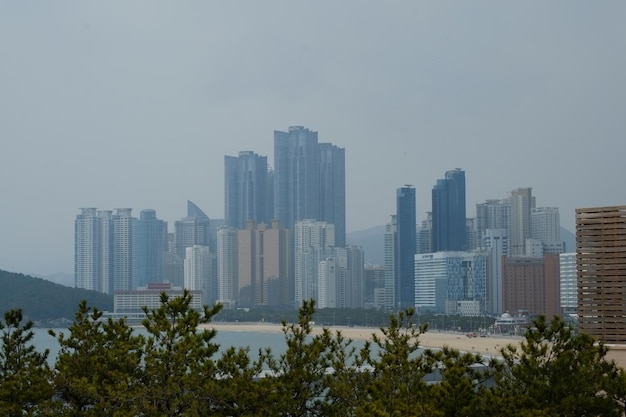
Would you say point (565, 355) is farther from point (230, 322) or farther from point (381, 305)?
point (381, 305)

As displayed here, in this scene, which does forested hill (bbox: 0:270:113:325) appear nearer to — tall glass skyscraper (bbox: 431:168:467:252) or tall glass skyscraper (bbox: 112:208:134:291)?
tall glass skyscraper (bbox: 112:208:134:291)

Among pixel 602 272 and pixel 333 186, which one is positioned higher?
pixel 333 186

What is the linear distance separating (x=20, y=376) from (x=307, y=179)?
3675 inches

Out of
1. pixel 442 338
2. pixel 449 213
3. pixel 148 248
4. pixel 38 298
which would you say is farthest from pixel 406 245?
pixel 442 338

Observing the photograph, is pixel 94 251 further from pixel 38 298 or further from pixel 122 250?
pixel 38 298

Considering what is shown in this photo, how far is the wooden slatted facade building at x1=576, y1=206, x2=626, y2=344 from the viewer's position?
419 inches

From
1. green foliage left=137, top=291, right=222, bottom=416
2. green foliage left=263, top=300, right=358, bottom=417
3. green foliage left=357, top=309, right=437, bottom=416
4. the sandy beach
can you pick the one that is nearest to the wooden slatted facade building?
green foliage left=263, top=300, right=358, bottom=417

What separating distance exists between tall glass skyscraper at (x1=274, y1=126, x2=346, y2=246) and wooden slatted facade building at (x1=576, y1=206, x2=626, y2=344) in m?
88.5

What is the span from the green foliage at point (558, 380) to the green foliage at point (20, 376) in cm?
337

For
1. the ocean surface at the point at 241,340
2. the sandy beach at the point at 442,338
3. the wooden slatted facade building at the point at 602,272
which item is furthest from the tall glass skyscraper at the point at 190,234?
the wooden slatted facade building at the point at 602,272

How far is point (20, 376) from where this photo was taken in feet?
26.9

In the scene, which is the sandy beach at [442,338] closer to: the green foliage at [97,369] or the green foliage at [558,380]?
the green foliage at [97,369]

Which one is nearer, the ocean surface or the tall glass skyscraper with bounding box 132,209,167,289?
the ocean surface

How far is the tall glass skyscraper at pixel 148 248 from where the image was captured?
92250 mm
